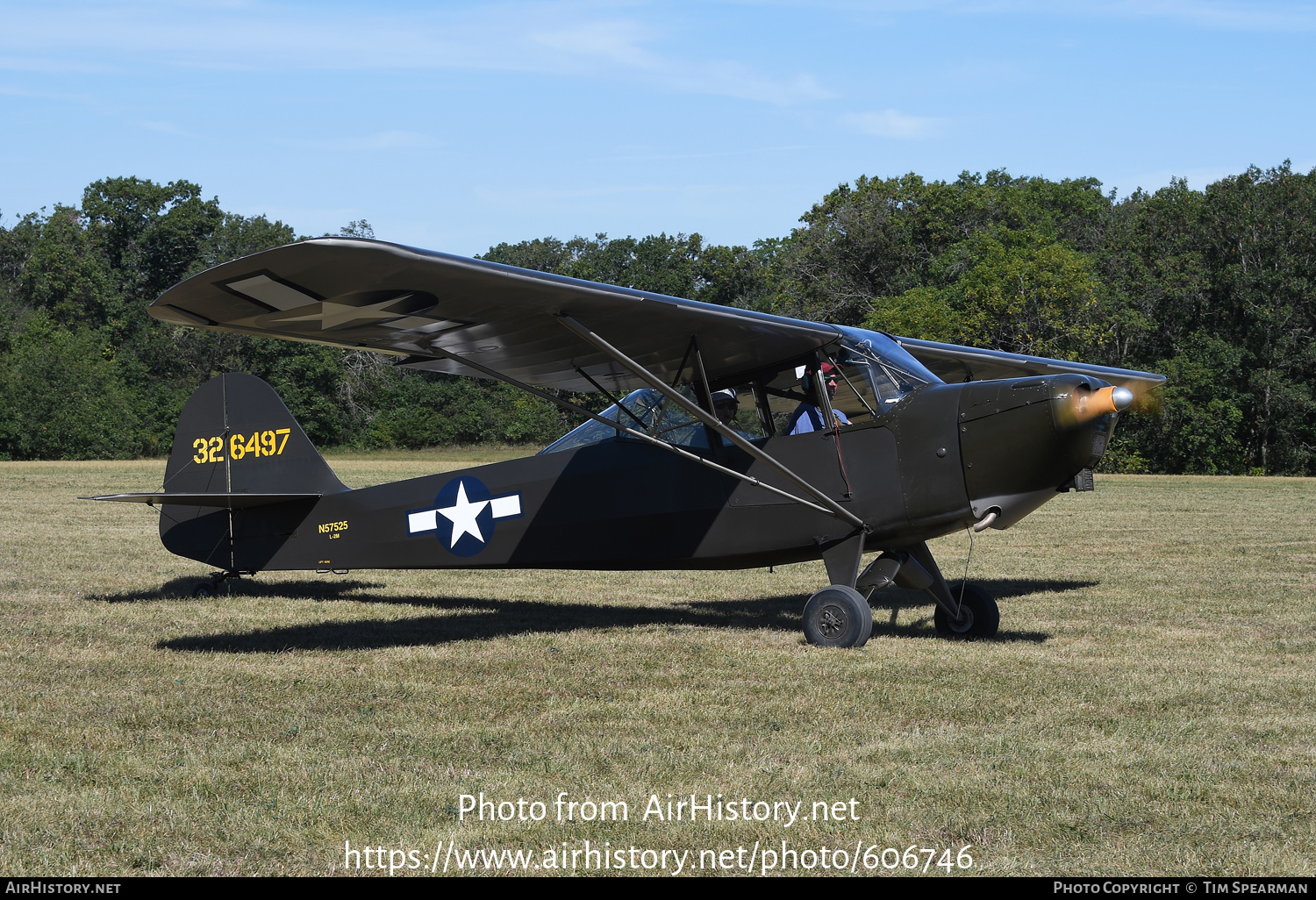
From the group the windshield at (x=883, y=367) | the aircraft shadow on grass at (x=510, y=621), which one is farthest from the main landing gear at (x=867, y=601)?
the windshield at (x=883, y=367)

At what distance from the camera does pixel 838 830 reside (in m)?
4.00

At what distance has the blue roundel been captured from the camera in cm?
940

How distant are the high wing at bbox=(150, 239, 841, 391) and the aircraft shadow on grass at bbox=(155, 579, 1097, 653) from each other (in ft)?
7.13

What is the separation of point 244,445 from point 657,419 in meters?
4.38

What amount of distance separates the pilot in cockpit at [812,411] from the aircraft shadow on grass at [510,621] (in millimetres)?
1683

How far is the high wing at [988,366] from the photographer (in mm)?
10734

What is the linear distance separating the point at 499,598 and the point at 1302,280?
45.8 metres

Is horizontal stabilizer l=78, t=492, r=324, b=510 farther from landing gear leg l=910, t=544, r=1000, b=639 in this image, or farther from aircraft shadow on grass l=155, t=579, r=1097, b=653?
landing gear leg l=910, t=544, r=1000, b=639

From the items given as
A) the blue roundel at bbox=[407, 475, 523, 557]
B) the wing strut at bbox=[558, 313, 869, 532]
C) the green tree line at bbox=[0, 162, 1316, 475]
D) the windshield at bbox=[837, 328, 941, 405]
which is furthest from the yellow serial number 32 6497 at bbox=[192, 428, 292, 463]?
the green tree line at bbox=[0, 162, 1316, 475]

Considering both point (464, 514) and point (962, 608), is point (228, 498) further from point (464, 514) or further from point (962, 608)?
point (962, 608)

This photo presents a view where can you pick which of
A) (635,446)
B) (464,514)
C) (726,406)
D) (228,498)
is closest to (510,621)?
(464,514)

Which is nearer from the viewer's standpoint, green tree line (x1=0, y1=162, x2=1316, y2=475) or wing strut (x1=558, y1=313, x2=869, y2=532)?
wing strut (x1=558, y1=313, x2=869, y2=532)

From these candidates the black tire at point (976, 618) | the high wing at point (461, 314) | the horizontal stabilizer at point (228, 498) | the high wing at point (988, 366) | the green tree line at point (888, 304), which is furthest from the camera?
the green tree line at point (888, 304)

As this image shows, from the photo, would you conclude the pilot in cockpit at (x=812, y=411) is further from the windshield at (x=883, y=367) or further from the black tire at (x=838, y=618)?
the black tire at (x=838, y=618)
